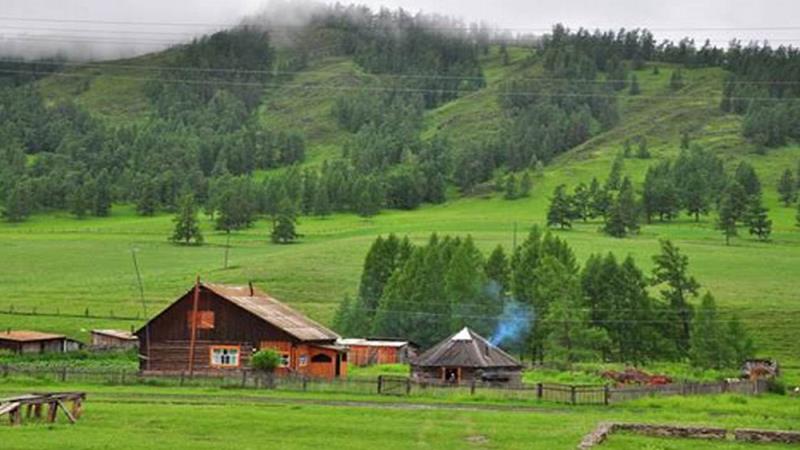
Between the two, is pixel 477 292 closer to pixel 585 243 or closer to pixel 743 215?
pixel 585 243

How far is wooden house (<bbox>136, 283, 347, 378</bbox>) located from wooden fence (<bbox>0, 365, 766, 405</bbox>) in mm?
11941

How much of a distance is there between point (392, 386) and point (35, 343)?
136 feet

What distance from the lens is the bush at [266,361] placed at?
213ft

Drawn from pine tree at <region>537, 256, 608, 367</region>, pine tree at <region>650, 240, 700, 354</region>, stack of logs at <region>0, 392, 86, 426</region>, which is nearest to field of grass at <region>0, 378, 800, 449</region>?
stack of logs at <region>0, 392, 86, 426</region>

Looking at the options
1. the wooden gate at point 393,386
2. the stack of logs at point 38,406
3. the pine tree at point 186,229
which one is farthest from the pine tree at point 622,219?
the stack of logs at point 38,406

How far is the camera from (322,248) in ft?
520

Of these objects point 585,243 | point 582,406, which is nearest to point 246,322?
point 582,406

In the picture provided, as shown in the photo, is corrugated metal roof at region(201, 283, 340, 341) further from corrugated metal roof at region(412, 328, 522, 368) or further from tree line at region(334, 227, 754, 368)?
tree line at region(334, 227, 754, 368)

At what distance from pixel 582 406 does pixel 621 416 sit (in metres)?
5.32

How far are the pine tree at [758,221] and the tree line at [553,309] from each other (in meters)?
75.6

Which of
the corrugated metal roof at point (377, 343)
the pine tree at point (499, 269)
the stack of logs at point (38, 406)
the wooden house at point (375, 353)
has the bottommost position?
the wooden house at point (375, 353)

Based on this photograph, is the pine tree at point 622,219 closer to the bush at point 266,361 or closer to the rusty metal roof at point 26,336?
the rusty metal roof at point 26,336

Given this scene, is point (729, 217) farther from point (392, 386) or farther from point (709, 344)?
point (392, 386)

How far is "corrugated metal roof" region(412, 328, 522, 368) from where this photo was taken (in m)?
70.6
